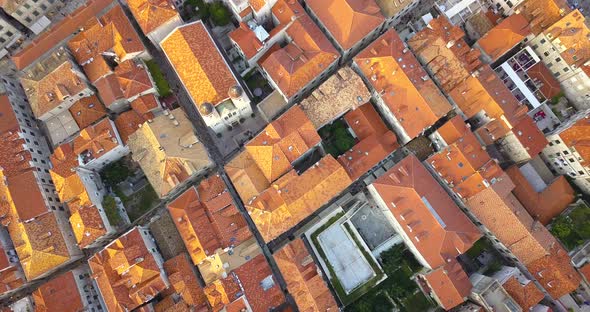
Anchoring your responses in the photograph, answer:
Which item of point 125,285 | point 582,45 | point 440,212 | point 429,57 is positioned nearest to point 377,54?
point 429,57

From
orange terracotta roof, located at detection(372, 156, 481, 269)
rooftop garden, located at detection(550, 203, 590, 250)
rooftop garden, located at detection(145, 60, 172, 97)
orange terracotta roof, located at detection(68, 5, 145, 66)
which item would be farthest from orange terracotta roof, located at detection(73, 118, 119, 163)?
rooftop garden, located at detection(550, 203, 590, 250)

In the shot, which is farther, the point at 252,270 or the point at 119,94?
the point at 119,94

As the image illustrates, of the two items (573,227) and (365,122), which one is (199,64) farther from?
(573,227)

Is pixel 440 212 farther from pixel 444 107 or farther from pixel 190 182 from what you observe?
pixel 190 182

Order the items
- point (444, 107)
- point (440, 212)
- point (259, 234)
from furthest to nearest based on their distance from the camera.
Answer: point (259, 234) < point (444, 107) < point (440, 212)

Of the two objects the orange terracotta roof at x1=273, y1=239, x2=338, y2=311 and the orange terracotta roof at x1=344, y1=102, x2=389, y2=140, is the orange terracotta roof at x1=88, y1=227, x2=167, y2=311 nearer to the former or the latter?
the orange terracotta roof at x1=273, y1=239, x2=338, y2=311
